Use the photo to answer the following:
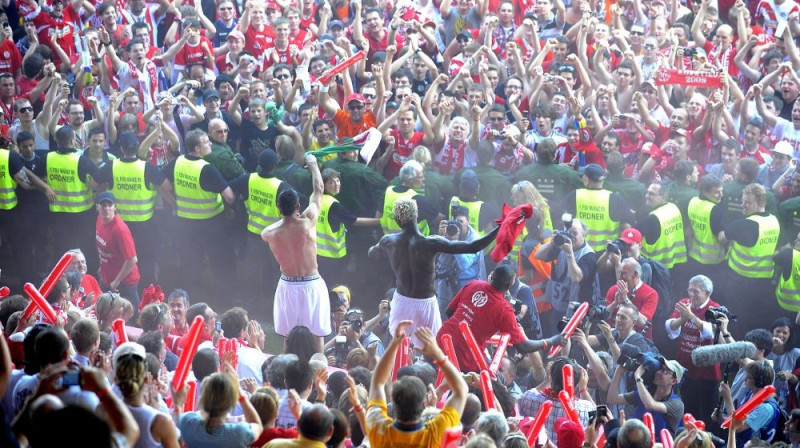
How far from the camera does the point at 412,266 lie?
9688mm

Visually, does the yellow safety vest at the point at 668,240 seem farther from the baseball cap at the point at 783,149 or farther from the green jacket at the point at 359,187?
the green jacket at the point at 359,187

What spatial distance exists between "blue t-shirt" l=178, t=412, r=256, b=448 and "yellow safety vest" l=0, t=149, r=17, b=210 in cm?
638

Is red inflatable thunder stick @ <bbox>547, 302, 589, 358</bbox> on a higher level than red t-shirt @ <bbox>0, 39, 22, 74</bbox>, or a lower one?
lower

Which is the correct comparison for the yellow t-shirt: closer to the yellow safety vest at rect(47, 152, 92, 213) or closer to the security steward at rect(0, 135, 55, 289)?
the yellow safety vest at rect(47, 152, 92, 213)

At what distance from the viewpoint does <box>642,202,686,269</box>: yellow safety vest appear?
→ 10.9 meters

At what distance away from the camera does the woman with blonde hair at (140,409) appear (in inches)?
232

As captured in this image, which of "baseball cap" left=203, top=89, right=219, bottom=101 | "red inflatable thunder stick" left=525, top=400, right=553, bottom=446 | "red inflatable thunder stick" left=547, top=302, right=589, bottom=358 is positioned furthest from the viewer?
"baseball cap" left=203, top=89, right=219, bottom=101

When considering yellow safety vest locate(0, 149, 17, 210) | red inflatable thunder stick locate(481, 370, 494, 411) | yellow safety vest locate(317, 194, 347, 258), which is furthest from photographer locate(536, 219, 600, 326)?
yellow safety vest locate(0, 149, 17, 210)

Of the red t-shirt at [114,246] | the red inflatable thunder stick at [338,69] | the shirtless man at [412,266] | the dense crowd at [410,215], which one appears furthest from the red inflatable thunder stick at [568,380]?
the red inflatable thunder stick at [338,69]

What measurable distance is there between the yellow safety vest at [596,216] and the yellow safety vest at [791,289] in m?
1.48

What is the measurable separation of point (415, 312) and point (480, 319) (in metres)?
0.82

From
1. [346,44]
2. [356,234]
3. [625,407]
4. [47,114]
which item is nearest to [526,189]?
[356,234]

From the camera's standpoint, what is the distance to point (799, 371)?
952cm

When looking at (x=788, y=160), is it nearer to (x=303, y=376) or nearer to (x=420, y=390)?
(x=303, y=376)
